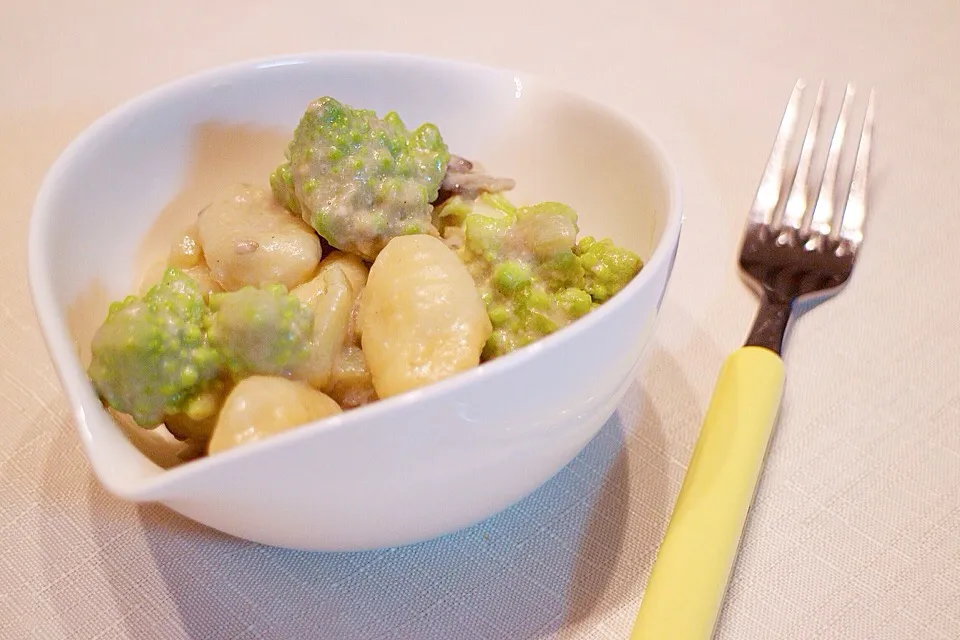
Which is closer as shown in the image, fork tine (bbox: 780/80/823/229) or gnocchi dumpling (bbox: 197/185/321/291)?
gnocchi dumpling (bbox: 197/185/321/291)

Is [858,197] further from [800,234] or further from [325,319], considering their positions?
[325,319]

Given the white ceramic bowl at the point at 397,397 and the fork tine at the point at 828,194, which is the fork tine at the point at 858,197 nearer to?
the fork tine at the point at 828,194

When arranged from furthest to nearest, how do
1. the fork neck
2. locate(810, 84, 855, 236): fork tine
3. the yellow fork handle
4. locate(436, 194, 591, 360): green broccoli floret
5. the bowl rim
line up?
locate(810, 84, 855, 236): fork tine, the fork neck, locate(436, 194, 591, 360): green broccoli floret, the yellow fork handle, the bowl rim

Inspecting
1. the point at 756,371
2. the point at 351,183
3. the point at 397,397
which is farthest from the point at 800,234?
the point at 397,397

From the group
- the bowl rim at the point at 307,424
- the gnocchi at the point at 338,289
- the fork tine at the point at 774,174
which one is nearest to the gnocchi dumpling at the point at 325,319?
the gnocchi at the point at 338,289

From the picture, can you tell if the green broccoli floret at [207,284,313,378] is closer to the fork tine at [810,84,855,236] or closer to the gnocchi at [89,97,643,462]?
the gnocchi at [89,97,643,462]

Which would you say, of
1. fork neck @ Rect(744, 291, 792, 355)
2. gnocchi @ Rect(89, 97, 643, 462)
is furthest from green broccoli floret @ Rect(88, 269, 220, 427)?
fork neck @ Rect(744, 291, 792, 355)

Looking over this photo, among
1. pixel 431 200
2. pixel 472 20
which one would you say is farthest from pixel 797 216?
pixel 472 20
